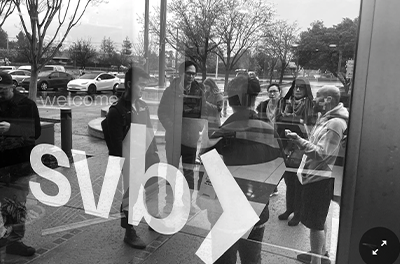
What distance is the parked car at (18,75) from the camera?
1.67 meters

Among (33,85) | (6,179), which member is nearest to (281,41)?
(33,85)

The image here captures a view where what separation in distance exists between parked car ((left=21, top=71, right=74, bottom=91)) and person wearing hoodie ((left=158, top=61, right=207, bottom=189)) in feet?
1.49

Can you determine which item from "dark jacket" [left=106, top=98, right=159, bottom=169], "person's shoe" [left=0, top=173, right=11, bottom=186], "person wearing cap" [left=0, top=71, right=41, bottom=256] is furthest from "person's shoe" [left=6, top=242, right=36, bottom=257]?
"dark jacket" [left=106, top=98, right=159, bottom=169]

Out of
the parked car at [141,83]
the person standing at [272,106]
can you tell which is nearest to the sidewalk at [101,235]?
the parked car at [141,83]

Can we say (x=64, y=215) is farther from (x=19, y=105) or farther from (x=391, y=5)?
(x=391, y=5)

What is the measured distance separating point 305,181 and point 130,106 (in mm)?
879

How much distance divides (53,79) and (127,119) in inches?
15.1

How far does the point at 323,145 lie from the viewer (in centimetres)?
122

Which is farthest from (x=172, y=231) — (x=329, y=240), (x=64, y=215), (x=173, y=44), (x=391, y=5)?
(x=391, y=5)

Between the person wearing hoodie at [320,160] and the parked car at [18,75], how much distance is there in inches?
47.5

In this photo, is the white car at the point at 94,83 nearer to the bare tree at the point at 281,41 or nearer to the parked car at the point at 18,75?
the parked car at the point at 18,75

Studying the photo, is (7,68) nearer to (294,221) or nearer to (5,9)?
(5,9)

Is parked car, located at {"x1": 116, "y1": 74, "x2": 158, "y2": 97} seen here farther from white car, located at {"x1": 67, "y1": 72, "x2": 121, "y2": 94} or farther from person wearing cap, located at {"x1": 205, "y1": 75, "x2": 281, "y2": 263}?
person wearing cap, located at {"x1": 205, "y1": 75, "x2": 281, "y2": 263}

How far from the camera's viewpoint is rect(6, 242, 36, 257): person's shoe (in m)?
2.06
